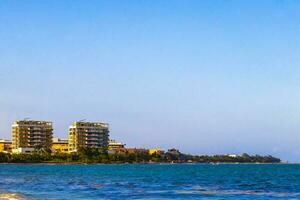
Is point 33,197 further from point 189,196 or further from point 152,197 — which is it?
point 189,196

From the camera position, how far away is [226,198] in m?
53.3

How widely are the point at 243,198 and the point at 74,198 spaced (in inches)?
576

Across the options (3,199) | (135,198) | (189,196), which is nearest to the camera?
(3,199)

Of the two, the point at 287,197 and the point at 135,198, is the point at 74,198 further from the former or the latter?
the point at 287,197

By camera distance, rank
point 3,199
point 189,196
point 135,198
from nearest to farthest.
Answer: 1. point 3,199
2. point 135,198
3. point 189,196

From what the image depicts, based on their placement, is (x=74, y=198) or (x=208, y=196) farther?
(x=208, y=196)

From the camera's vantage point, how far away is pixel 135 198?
52.1 m

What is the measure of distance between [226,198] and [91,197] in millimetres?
11692

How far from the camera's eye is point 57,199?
4997 cm

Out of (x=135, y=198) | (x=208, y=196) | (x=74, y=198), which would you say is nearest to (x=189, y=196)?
(x=208, y=196)

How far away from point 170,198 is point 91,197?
685cm

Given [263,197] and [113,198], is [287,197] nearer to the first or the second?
[263,197]

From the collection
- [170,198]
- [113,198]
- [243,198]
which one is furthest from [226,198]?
[113,198]

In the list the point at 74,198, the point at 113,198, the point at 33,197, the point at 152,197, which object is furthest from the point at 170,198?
the point at 33,197
